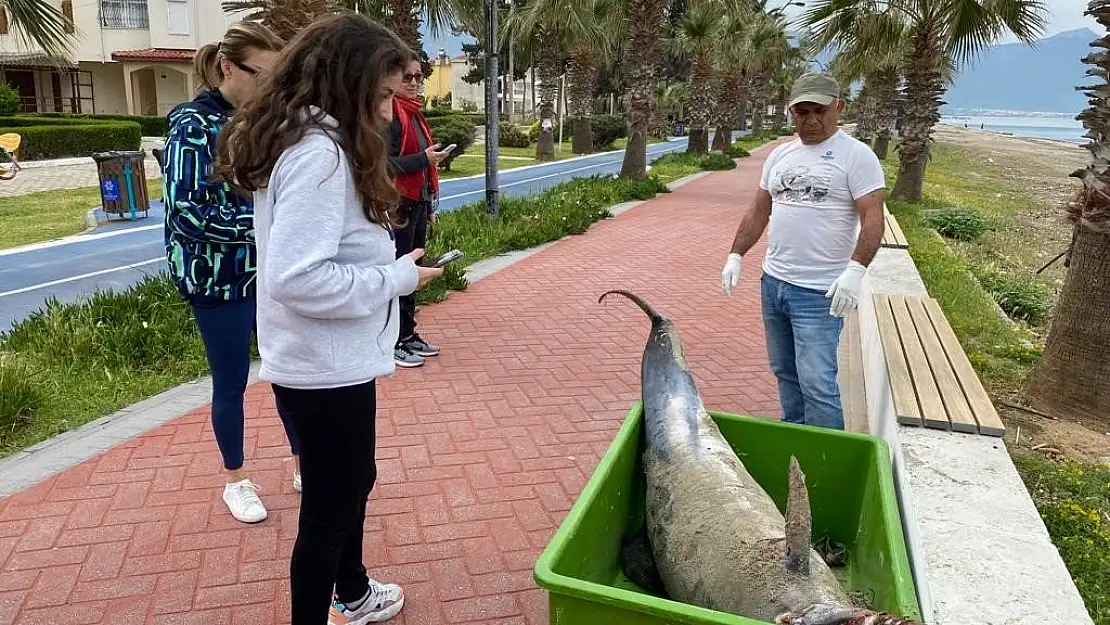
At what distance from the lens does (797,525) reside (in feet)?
6.39

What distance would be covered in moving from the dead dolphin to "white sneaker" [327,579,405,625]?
0.82m

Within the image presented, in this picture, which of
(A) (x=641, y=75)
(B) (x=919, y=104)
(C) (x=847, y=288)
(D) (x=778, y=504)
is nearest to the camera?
(D) (x=778, y=504)

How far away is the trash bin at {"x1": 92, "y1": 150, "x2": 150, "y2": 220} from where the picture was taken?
11.7 m

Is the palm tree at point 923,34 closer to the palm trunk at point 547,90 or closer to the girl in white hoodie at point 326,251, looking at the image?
the girl in white hoodie at point 326,251

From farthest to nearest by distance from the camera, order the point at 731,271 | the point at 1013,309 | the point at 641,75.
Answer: the point at 641,75
the point at 1013,309
the point at 731,271

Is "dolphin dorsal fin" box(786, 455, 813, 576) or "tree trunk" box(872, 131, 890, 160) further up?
"tree trunk" box(872, 131, 890, 160)

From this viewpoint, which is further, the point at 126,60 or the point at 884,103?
the point at 126,60

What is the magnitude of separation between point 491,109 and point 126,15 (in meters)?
29.4

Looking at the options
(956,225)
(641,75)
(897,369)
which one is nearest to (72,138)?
(641,75)

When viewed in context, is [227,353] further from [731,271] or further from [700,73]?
[700,73]

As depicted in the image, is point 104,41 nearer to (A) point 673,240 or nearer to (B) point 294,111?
(A) point 673,240

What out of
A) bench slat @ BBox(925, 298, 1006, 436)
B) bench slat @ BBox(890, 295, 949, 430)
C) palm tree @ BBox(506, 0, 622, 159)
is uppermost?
palm tree @ BBox(506, 0, 622, 159)

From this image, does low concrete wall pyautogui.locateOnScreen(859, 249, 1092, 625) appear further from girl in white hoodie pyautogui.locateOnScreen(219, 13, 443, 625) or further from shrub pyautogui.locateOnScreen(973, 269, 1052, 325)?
shrub pyautogui.locateOnScreen(973, 269, 1052, 325)

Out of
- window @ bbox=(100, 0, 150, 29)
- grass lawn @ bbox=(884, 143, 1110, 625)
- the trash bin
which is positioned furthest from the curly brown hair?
window @ bbox=(100, 0, 150, 29)
